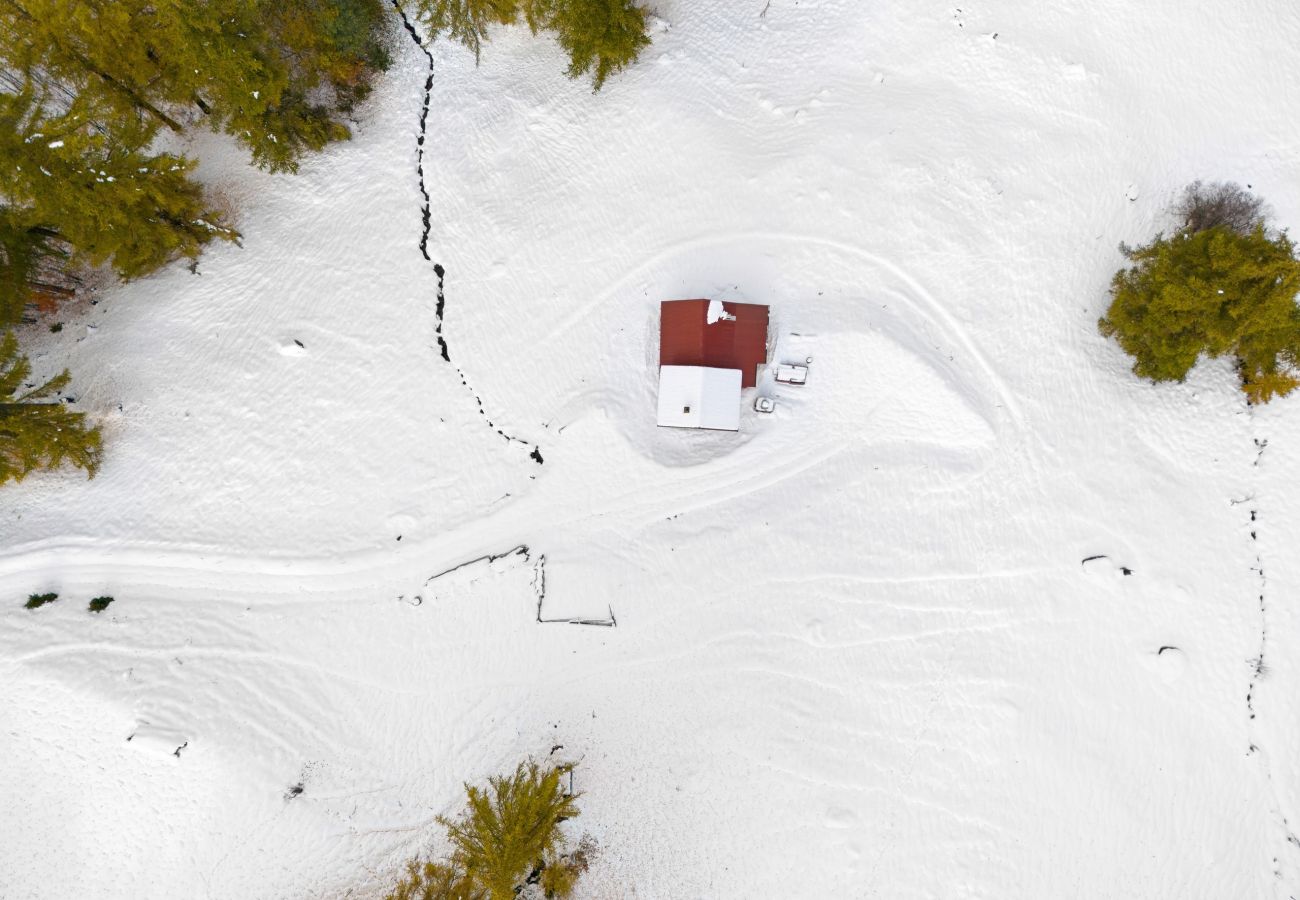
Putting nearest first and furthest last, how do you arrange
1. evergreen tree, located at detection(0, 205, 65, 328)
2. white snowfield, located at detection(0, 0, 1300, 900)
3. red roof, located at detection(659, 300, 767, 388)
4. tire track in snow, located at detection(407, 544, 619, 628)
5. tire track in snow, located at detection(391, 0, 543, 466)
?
evergreen tree, located at detection(0, 205, 65, 328)
white snowfield, located at detection(0, 0, 1300, 900)
red roof, located at detection(659, 300, 767, 388)
tire track in snow, located at detection(407, 544, 619, 628)
tire track in snow, located at detection(391, 0, 543, 466)

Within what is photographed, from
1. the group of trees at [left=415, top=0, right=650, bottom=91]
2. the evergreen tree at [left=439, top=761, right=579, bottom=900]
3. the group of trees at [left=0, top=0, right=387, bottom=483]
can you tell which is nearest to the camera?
the evergreen tree at [left=439, top=761, right=579, bottom=900]

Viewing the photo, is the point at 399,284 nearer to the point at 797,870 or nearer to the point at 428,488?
the point at 428,488

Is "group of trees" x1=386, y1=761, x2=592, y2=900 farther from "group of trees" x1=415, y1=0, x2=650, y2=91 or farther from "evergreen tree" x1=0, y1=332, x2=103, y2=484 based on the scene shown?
"group of trees" x1=415, y1=0, x2=650, y2=91

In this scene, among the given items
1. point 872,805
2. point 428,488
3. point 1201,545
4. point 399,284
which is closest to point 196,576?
point 428,488

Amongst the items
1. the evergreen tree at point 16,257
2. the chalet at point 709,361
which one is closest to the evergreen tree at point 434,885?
the chalet at point 709,361

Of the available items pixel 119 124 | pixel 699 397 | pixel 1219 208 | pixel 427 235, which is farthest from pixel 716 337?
pixel 119 124

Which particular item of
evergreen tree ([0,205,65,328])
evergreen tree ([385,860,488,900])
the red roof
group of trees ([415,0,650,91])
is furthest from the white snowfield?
evergreen tree ([0,205,65,328])
